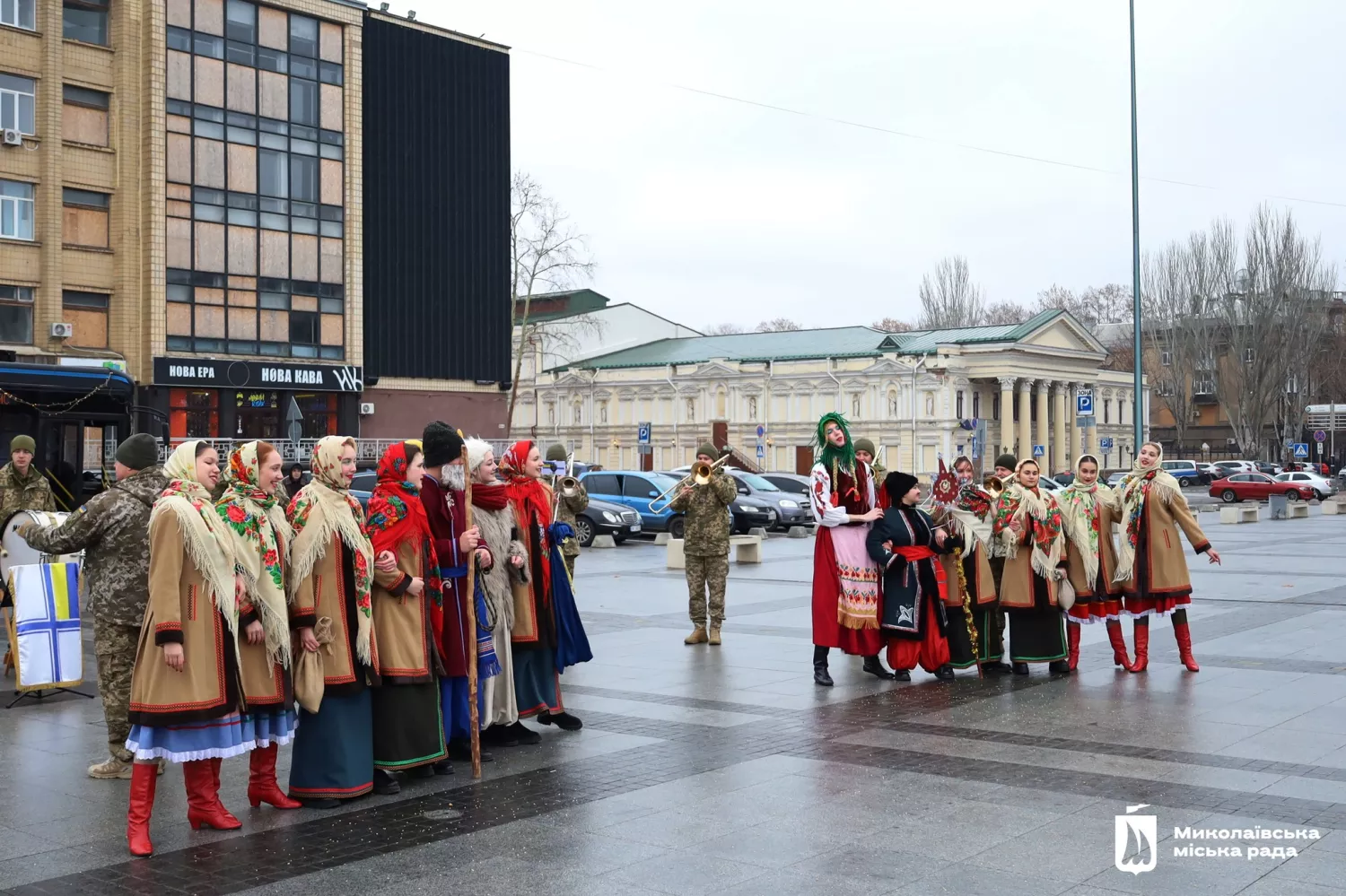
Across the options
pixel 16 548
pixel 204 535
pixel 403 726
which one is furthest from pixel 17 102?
pixel 204 535

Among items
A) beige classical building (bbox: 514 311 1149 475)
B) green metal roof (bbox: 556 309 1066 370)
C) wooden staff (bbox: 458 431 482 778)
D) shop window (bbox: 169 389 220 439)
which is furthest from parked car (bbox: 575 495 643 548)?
green metal roof (bbox: 556 309 1066 370)

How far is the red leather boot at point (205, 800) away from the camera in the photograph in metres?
6.78

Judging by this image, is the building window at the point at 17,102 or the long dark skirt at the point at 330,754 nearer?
the long dark skirt at the point at 330,754

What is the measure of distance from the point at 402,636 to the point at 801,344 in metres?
70.9

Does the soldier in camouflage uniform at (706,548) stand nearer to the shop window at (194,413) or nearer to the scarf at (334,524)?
the scarf at (334,524)

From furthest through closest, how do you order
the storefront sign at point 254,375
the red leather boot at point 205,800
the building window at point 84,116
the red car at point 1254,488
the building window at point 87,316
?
the red car at point 1254,488, the storefront sign at point 254,375, the building window at point 87,316, the building window at point 84,116, the red leather boot at point 205,800

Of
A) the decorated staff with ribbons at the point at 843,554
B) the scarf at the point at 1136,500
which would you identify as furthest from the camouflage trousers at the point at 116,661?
the scarf at the point at 1136,500

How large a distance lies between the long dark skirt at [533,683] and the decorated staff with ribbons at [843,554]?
2780 millimetres

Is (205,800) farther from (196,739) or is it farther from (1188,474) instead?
(1188,474)

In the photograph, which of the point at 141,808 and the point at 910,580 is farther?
the point at 910,580

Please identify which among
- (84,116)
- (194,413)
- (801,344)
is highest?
(84,116)

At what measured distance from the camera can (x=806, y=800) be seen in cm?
717

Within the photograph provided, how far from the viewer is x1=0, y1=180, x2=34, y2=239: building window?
3775cm

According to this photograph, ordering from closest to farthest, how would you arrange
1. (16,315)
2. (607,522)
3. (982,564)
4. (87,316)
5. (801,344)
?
1. (982,564)
2. (607,522)
3. (16,315)
4. (87,316)
5. (801,344)
